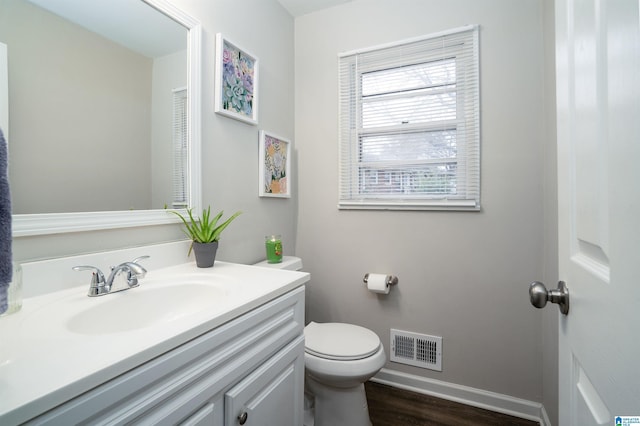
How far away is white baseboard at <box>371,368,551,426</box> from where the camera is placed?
1.53 metres

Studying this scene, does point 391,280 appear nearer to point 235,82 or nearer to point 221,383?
point 221,383

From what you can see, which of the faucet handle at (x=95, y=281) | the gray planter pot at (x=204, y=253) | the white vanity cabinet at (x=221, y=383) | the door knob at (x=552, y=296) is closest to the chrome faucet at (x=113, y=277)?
the faucet handle at (x=95, y=281)

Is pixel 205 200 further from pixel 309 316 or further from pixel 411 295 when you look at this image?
pixel 411 295

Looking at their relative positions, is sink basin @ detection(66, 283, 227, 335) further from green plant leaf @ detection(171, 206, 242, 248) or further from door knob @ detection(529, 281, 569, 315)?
door knob @ detection(529, 281, 569, 315)

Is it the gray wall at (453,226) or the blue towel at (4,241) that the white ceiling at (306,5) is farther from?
the blue towel at (4,241)

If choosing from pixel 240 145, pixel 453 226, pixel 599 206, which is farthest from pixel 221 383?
pixel 453 226

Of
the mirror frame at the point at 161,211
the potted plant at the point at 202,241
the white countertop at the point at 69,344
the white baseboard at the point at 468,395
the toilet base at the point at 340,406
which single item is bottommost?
the white baseboard at the point at 468,395

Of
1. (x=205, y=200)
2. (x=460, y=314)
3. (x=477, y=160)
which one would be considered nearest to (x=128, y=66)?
(x=205, y=200)

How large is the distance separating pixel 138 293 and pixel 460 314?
64.9 inches

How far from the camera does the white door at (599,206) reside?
0.35 meters

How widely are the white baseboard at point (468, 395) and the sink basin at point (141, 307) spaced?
1382mm

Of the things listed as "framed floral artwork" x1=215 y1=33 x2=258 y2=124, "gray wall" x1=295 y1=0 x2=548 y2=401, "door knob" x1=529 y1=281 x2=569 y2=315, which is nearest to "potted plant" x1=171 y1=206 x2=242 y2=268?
"framed floral artwork" x1=215 y1=33 x2=258 y2=124

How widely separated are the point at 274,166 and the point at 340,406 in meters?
1.37

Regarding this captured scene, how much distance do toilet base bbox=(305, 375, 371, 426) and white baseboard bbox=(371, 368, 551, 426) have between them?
1.60 ft
